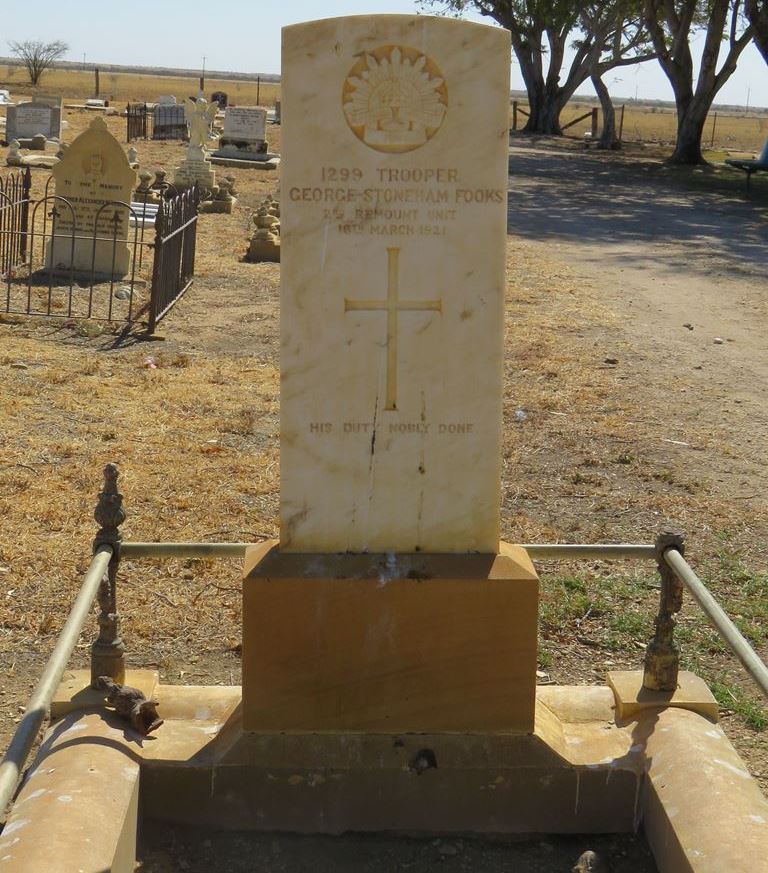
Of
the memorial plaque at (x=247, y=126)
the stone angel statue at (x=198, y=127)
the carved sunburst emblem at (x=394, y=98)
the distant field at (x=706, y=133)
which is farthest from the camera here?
the distant field at (x=706, y=133)

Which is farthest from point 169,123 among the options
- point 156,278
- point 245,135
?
point 156,278

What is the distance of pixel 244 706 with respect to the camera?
352cm

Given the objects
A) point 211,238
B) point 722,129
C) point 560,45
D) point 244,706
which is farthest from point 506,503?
point 722,129

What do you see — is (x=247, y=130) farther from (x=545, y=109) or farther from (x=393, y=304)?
(x=393, y=304)

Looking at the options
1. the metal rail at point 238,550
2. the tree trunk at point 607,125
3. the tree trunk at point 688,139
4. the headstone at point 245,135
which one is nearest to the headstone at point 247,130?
the headstone at point 245,135

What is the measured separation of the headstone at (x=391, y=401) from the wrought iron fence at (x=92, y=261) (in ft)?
25.2

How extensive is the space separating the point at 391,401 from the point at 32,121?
90.4ft

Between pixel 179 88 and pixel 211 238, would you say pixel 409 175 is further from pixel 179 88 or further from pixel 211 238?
pixel 179 88

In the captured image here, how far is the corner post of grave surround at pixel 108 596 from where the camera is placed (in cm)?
362

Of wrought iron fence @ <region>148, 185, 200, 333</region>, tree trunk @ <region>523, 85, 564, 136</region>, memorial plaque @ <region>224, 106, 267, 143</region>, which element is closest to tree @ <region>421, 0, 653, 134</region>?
tree trunk @ <region>523, 85, 564, 136</region>

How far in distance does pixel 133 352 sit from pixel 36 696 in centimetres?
705

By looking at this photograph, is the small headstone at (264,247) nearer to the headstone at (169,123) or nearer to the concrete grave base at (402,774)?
the concrete grave base at (402,774)

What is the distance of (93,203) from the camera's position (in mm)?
12383

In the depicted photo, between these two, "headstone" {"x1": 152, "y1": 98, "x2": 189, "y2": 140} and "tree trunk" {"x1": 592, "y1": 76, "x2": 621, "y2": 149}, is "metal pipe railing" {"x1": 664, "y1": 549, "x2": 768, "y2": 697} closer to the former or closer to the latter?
"headstone" {"x1": 152, "y1": 98, "x2": 189, "y2": 140}
